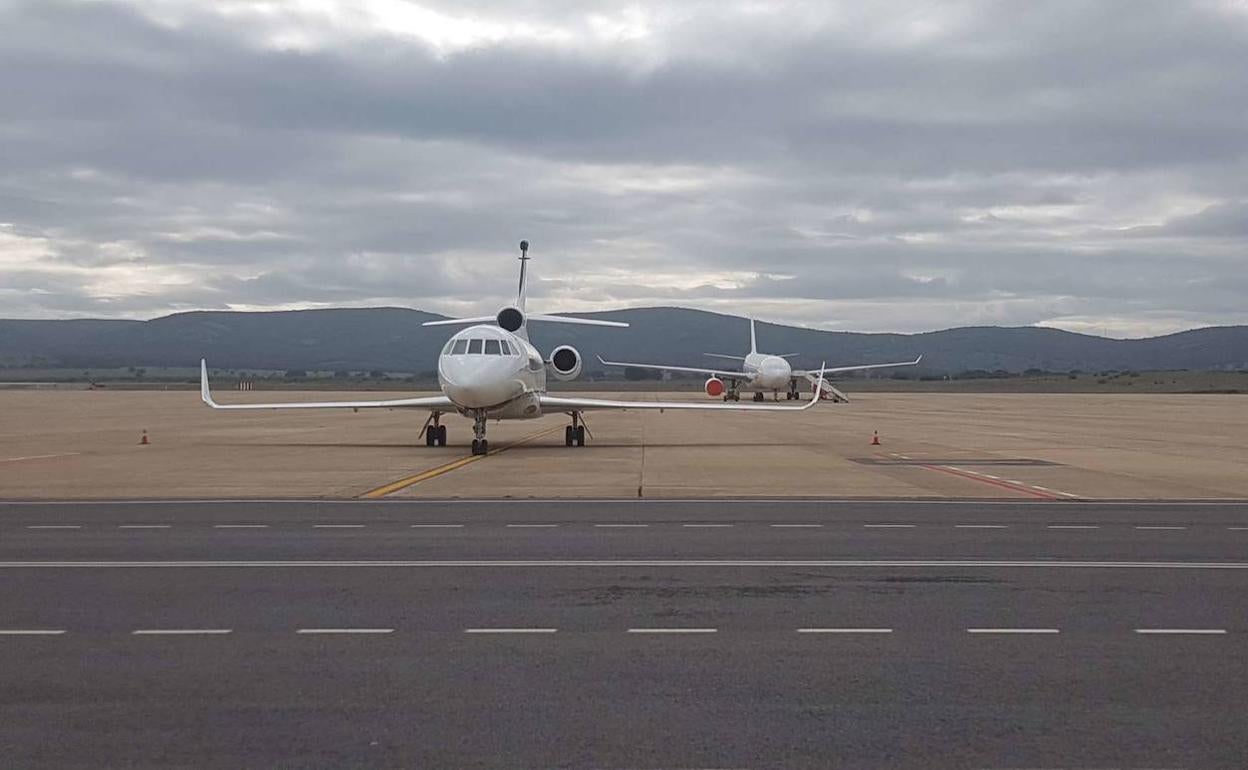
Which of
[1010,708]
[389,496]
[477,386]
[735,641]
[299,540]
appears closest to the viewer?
[1010,708]

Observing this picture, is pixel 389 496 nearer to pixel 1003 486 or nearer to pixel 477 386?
pixel 477 386

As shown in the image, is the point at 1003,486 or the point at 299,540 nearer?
the point at 299,540

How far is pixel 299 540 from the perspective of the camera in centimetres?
1555

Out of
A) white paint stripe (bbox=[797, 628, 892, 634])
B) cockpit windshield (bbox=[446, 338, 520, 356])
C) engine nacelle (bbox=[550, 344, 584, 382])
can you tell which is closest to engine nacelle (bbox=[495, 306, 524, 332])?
engine nacelle (bbox=[550, 344, 584, 382])

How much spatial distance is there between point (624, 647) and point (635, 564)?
4096 millimetres

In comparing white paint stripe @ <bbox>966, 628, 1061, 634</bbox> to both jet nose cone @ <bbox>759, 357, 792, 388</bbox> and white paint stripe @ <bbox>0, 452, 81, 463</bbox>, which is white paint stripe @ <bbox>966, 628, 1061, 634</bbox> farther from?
jet nose cone @ <bbox>759, 357, 792, 388</bbox>

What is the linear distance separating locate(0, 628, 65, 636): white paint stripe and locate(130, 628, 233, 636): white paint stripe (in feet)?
1.91

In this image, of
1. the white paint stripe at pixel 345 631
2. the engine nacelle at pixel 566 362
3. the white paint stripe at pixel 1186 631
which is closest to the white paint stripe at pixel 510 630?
the white paint stripe at pixel 345 631

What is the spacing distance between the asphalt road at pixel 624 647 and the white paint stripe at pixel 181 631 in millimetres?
40

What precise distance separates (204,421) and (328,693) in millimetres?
47525

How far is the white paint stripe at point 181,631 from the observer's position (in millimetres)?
9859

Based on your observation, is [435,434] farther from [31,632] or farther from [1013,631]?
[1013,631]

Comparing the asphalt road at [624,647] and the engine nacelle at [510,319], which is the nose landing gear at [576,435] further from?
the asphalt road at [624,647]

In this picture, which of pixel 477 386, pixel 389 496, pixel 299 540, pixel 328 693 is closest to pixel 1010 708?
pixel 328 693
